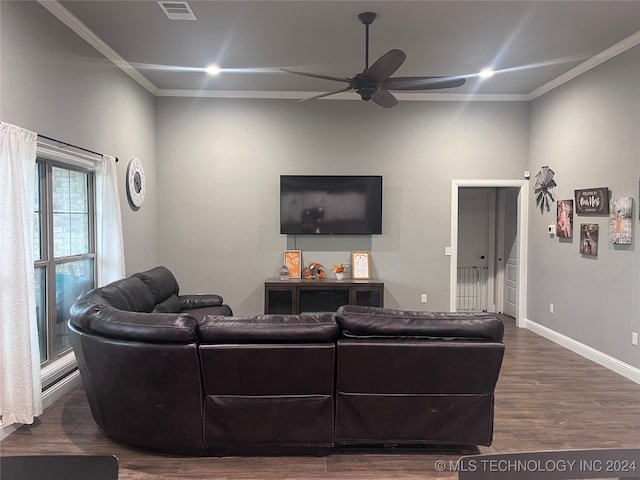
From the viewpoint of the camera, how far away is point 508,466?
83cm

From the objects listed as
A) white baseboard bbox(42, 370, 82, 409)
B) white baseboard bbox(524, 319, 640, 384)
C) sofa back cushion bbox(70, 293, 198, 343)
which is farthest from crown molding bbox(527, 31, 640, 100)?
white baseboard bbox(42, 370, 82, 409)

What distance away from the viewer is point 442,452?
2.73 metres

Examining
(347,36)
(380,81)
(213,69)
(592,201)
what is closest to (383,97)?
(380,81)

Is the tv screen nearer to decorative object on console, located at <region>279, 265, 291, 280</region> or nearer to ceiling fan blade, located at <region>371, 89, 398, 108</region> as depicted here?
decorative object on console, located at <region>279, 265, 291, 280</region>

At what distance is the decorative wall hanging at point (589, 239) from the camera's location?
466cm

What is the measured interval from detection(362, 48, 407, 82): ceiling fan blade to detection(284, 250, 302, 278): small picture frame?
9.88ft

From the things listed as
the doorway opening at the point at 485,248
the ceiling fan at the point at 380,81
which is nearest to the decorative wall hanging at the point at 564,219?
the doorway opening at the point at 485,248

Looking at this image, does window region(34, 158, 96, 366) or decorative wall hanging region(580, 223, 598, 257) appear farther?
decorative wall hanging region(580, 223, 598, 257)

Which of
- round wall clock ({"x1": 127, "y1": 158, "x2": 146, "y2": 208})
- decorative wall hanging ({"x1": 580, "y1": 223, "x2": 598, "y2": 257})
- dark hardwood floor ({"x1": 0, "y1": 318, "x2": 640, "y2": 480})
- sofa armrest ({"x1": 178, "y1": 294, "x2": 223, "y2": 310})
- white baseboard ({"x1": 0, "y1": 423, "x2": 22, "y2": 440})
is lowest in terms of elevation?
dark hardwood floor ({"x1": 0, "y1": 318, "x2": 640, "y2": 480})

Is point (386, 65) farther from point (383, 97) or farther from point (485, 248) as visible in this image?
point (485, 248)

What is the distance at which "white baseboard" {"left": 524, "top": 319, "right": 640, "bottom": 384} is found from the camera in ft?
Answer: 13.6

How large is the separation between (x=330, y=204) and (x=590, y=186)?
10.4ft

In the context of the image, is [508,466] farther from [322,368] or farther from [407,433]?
[407,433]

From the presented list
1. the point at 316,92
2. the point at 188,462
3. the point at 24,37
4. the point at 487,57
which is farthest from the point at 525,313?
the point at 24,37
